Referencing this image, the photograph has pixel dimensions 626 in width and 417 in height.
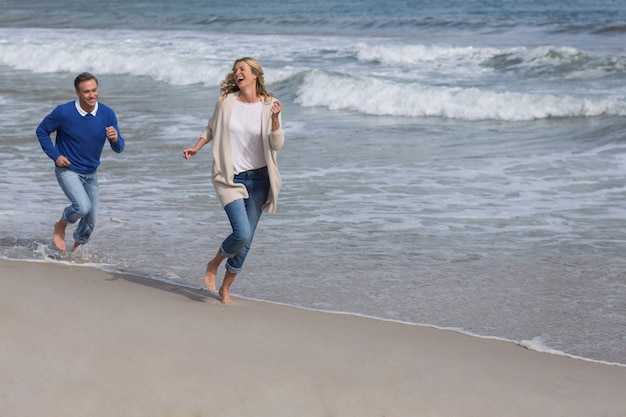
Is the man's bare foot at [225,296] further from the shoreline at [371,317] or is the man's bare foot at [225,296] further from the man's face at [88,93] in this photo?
the man's face at [88,93]

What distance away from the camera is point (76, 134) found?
6922 millimetres

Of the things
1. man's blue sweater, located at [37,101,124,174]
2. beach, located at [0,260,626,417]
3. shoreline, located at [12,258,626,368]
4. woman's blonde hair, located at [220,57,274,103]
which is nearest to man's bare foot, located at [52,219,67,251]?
shoreline, located at [12,258,626,368]

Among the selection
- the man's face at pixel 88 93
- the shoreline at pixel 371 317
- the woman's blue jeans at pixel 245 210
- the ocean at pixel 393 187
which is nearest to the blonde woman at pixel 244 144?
the woman's blue jeans at pixel 245 210

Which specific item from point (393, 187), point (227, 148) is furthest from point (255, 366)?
point (393, 187)

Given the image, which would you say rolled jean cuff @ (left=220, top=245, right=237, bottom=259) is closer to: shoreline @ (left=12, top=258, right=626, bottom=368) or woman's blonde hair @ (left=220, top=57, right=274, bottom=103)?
shoreline @ (left=12, top=258, right=626, bottom=368)

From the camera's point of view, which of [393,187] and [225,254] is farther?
[393,187]

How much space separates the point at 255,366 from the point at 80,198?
109 inches

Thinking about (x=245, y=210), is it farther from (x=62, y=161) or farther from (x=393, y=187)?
(x=393, y=187)

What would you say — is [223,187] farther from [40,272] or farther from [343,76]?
[343,76]

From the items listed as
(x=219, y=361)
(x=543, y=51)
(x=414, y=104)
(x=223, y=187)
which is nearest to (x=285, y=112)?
(x=414, y=104)

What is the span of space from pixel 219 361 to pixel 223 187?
1315 mm

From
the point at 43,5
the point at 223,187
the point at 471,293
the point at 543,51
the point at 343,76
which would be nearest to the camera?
the point at 223,187

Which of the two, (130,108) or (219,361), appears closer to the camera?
(219,361)

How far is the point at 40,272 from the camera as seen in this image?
670 cm
